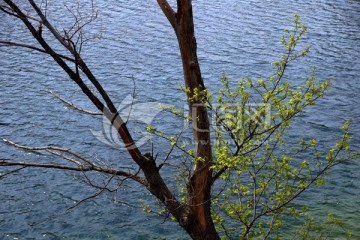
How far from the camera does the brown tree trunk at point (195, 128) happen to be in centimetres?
903

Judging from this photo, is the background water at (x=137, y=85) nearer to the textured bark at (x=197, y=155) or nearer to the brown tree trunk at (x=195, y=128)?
Answer: the textured bark at (x=197, y=155)

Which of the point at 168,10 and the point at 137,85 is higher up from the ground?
the point at 168,10

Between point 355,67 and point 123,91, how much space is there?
10452 mm

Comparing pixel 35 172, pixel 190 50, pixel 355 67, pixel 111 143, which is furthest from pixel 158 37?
pixel 190 50

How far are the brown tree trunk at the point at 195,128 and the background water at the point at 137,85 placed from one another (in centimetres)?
295

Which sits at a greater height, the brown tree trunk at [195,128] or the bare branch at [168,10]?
the bare branch at [168,10]

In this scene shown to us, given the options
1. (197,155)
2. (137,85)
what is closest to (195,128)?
(197,155)

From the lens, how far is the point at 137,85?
2195 centimetres

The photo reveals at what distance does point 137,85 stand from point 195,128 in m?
12.9

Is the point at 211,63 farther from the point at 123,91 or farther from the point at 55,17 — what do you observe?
the point at 55,17

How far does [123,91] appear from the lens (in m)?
21.4

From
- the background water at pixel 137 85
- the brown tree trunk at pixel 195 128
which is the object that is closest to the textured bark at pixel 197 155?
the brown tree trunk at pixel 195 128

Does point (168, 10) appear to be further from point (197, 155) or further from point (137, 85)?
point (137, 85)

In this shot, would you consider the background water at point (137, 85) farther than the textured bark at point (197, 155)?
Yes
